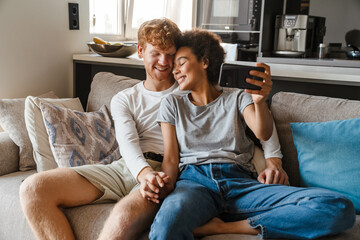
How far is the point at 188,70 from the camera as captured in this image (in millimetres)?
1651

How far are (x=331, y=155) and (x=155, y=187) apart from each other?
724 mm

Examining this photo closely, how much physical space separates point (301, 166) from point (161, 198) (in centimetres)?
63

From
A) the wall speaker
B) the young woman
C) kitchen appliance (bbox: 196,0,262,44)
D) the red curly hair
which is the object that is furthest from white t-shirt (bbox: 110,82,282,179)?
kitchen appliance (bbox: 196,0,262,44)

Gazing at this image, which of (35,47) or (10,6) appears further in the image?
(35,47)

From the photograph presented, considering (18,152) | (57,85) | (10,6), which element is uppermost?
(10,6)

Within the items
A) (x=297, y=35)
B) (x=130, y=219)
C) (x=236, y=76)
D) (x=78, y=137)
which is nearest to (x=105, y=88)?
(x=78, y=137)

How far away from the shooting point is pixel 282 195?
1.36 m

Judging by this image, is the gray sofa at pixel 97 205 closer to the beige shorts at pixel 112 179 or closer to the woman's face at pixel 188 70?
the beige shorts at pixel 112 179

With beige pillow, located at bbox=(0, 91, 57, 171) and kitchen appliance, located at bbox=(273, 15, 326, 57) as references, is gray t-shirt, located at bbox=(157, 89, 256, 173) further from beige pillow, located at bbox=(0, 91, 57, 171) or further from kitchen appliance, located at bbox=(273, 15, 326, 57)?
kitchen appliance, located at bbox=(273, 15, 326, 57)

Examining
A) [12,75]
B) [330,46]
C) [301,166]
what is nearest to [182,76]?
[301,166]

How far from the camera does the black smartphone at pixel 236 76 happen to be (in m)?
1.44

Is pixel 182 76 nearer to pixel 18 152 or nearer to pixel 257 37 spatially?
pixel 18 152

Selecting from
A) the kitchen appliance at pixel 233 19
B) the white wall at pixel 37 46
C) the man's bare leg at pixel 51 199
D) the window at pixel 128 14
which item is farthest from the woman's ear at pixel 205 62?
the kitchen appliance at pixel 233 19

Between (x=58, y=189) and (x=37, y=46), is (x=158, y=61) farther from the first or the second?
(x=37, y=46)
